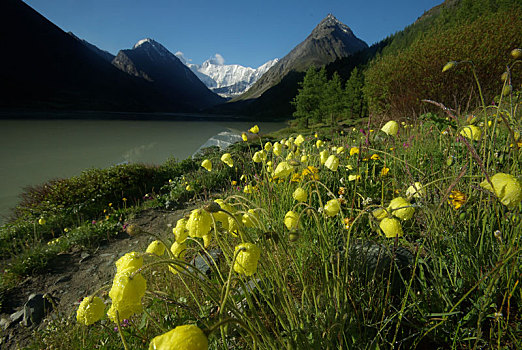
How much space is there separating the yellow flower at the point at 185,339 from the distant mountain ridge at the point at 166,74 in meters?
147

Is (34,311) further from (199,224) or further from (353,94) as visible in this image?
(353,94)

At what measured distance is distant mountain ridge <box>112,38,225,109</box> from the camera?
5827 inches

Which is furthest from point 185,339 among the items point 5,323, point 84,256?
point 84,256

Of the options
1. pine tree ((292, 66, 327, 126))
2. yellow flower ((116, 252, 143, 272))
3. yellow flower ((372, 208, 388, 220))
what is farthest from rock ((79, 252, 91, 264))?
pine tree ((292, 66, 327, 126))

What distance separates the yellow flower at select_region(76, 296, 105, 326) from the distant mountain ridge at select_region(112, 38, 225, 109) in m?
146

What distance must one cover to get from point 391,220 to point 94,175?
6.34 meters

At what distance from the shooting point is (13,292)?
254 centimetres

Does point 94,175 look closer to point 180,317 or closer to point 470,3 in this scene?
point 180,317

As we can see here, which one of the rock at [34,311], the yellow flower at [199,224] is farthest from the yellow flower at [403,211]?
the rock at [34,311]

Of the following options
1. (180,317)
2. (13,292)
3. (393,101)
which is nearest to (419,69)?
(393,101)

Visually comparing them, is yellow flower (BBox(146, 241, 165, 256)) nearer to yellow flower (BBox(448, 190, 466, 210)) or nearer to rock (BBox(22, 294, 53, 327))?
yellow flower (BBox(448, 190, 466, 210))

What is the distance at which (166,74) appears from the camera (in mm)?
168375

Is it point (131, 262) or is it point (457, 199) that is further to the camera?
point (457, 199)

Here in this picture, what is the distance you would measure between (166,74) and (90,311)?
194 m
